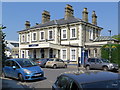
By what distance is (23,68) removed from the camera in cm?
1188

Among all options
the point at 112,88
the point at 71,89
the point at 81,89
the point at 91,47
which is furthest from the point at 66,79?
the point at 91,47

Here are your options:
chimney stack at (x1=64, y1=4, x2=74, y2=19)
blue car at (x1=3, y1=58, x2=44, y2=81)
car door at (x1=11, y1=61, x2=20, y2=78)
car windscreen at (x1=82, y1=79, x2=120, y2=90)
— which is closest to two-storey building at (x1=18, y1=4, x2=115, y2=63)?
chimney stack at (x1=64, y1=4, x2=74, y2=19)

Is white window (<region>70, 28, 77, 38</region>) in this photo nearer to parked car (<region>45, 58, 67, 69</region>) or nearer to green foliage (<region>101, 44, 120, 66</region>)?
green foliage (<region>101, 44, 120, 66</region>)

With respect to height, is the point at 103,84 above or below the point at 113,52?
Result: below

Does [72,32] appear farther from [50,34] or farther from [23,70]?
[23,70]

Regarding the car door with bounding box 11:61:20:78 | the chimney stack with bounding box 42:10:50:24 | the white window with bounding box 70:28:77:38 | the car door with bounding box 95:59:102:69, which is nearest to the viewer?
the car door with bounding box 11:61:20:78

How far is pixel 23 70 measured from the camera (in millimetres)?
11719

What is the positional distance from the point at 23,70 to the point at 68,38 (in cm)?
2049

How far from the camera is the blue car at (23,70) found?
456 inches

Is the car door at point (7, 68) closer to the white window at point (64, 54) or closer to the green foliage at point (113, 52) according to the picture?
the green foliage at point (113, 52)

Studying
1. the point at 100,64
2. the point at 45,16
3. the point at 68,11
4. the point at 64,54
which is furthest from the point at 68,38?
the point at 100,64

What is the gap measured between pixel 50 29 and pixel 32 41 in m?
5.98

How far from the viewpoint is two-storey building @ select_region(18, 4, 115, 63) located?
29812 mm

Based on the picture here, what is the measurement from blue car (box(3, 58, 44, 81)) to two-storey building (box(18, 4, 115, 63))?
17613mm
